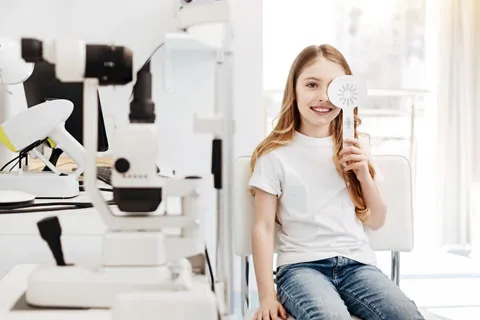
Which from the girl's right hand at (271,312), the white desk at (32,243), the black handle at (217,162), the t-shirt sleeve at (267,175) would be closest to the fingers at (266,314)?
the girl's right hand at (271,312)

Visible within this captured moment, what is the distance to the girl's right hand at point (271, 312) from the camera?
1210 millimetres

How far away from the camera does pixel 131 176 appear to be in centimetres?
67

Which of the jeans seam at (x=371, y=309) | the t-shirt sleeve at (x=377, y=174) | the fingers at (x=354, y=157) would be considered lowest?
the jeans seam at (x=371, y=309)

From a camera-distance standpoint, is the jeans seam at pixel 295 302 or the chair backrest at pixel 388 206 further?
the chair backrest at pixel 388 206

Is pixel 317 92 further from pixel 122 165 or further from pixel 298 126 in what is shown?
pixel 122 165

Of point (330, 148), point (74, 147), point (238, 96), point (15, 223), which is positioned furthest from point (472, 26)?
point (15, 223)

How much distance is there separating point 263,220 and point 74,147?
0.56 m

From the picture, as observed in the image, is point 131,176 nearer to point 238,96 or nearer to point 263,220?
point 263,220

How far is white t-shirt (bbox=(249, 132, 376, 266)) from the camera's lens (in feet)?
4.44

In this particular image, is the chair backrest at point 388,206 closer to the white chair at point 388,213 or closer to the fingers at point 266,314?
the white chair at point 388,213

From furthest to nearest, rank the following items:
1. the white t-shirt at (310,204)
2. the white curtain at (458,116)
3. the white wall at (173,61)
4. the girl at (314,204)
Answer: the white curtain at (458,116) → the white wall at (173,61) → the white t-shirt at (310,204) → the girl at (314,204)

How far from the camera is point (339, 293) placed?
1.27m

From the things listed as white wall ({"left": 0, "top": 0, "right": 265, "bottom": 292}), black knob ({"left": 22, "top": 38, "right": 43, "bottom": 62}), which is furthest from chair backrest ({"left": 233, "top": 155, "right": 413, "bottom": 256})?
black knob ({"left": 22, "top": 38, "right": 43, "bottom": 62})

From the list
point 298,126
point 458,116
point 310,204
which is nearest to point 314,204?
point 310,204
